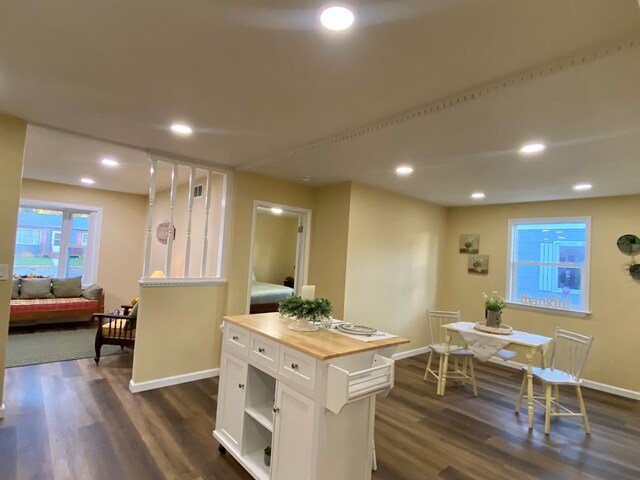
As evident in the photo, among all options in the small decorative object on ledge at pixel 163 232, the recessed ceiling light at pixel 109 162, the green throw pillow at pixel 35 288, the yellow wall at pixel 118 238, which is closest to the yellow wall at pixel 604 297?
the small decorative object on ledge at pixel 163 232

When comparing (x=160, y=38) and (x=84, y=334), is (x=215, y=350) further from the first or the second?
(x=160, y=38)

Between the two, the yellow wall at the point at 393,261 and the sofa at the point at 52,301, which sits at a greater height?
the yellow wall at the point at 393,261

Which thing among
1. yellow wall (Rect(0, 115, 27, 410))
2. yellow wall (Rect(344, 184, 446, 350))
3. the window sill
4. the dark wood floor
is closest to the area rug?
the dark wood floor

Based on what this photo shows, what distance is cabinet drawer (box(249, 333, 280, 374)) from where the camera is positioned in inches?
80.1

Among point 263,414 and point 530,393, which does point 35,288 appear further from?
point 530,393

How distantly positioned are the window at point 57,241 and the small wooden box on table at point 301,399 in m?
5.40

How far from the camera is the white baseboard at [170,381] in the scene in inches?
132

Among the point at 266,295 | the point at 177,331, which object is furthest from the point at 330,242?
the point at 177,331

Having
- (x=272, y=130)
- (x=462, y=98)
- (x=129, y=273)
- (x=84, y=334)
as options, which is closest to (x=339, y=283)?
(x=272, y=130)

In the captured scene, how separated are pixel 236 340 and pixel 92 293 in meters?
4.90

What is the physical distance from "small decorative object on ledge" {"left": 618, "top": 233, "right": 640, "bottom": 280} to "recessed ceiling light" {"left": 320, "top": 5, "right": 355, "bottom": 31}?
4637 millimetres

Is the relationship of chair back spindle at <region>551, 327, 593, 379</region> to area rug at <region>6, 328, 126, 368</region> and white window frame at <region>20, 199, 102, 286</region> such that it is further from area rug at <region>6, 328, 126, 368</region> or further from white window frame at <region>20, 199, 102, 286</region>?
white window frame at <region>20, 199, 102, 286</region>

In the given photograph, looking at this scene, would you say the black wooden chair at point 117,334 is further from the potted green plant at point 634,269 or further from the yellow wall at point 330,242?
the potted green plant at point 634,269

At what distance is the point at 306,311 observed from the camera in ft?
7.28
